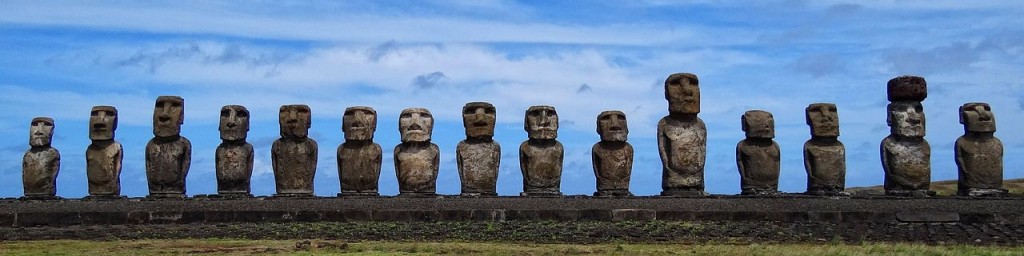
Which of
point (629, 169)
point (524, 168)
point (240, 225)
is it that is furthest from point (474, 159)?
point (240, 225)

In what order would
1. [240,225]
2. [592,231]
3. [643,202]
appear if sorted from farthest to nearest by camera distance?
[643,202] < [240,225] < [592,231]

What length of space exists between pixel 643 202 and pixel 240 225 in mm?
6259

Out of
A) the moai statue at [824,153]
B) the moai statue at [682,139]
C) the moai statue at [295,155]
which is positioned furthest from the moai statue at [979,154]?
the moai statue at [295,155]

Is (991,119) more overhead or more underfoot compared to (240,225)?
more overhead

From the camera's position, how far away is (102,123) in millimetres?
27391

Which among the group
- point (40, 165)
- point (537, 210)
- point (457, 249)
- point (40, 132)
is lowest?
point (457, 249)

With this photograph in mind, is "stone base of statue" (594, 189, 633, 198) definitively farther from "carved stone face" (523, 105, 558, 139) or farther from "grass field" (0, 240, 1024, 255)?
"grass field" (0, 240, 1024, 255)

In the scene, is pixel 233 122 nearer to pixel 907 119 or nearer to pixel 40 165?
pixel 40 165

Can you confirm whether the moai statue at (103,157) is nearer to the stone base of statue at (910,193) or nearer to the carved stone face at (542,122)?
the carved stone face at (542,122)

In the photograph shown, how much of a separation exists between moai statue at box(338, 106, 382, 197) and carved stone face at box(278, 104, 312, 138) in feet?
2.17

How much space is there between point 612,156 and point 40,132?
33.7 ft

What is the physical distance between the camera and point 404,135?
88.6ft

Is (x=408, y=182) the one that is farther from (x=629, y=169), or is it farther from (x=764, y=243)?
(x=764, y=243)

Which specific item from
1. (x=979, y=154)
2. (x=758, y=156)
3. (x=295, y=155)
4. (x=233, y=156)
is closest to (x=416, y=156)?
(x=295, y=155)
